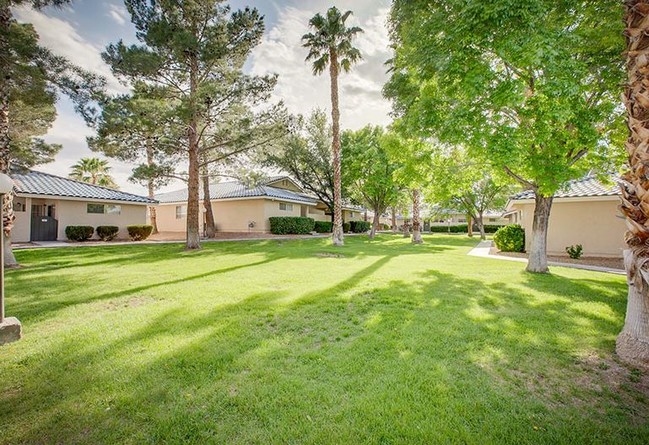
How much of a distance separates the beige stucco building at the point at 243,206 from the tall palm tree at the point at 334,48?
25.4 feet

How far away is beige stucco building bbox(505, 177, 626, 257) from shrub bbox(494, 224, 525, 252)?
4.11 feet

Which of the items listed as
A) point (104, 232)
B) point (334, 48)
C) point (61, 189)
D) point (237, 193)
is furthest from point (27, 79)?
point (237, 193)

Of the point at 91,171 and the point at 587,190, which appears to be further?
the point at 91,171

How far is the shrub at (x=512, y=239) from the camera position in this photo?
52.0 feet

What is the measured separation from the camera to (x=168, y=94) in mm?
14094

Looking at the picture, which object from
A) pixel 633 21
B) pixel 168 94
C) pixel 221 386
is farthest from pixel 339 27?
pixel 221 386

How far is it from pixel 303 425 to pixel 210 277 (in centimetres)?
659

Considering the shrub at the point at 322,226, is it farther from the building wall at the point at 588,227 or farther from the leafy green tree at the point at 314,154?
the building wall at the point at 588,227

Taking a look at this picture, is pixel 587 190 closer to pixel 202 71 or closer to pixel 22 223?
pixel 202 71

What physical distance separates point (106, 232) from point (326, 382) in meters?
22.4

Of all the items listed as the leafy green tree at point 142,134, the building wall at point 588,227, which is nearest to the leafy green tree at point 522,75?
the building wall at point 588,227

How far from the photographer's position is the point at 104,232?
19391 mm

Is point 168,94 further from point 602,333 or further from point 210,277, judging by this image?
point 602,333

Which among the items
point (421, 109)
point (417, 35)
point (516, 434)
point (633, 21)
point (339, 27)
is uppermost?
point (339, 27)
